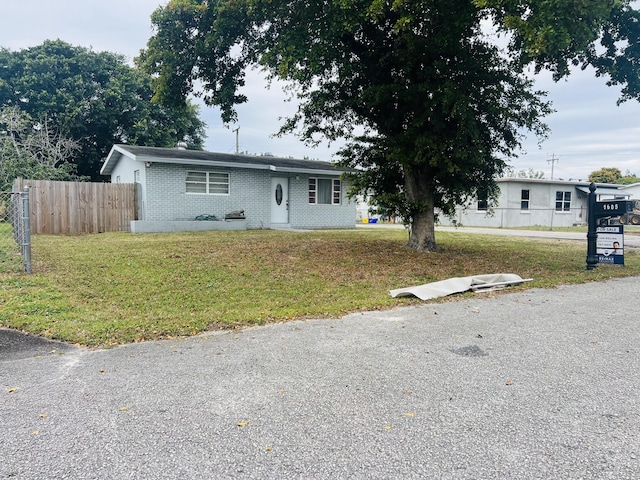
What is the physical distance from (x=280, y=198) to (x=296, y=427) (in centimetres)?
1654

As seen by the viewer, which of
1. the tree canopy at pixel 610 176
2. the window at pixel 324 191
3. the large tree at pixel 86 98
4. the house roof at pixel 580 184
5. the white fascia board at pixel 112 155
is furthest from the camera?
the tree canopy at pixel 610 176

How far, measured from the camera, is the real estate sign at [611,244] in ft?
29.9

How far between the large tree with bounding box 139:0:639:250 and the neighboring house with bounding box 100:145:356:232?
373 cm

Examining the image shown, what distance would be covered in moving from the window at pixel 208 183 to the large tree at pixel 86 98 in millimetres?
11269

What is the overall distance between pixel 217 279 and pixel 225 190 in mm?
10771

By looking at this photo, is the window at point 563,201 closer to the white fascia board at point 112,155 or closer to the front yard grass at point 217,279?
the front yard grass at point 217,279

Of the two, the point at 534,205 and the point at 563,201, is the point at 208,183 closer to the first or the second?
the point at 534,205

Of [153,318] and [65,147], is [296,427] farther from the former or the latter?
[65,147]

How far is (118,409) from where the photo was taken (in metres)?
2.77

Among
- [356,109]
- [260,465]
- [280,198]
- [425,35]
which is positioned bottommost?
[260,465]

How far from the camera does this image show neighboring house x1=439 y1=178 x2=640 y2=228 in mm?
27422

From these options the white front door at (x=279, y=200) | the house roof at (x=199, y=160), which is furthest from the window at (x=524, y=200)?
the white front door at (x=279, y=200)

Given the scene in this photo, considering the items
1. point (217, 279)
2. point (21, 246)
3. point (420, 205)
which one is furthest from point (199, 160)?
point (217, 279)

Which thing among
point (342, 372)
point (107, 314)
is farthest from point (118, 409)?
point (107, 314)
